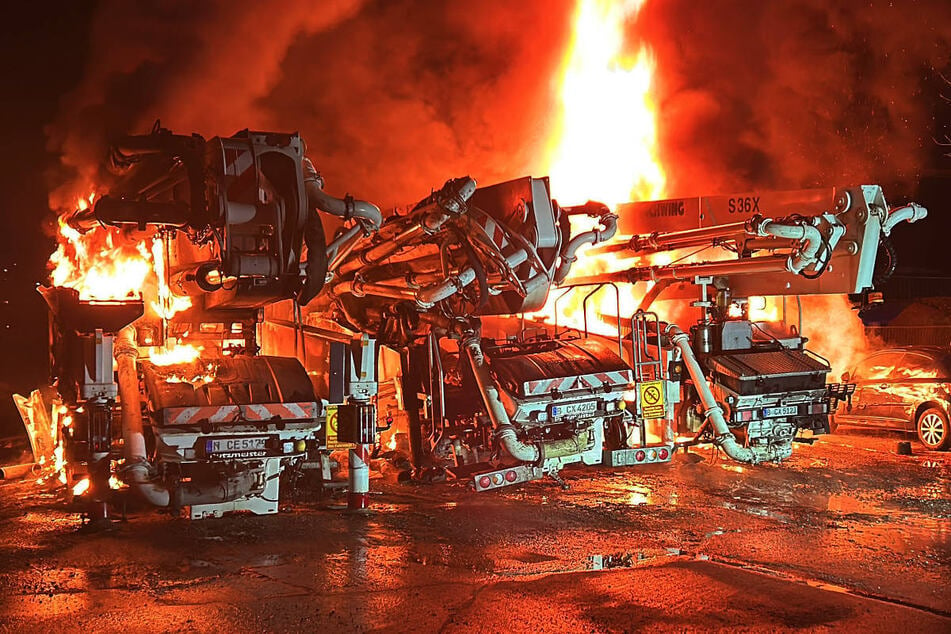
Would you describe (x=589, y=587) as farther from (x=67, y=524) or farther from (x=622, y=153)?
(x=622, y=153)

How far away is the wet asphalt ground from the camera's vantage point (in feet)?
17.8

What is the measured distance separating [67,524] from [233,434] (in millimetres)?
1638

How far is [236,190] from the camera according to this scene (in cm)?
718

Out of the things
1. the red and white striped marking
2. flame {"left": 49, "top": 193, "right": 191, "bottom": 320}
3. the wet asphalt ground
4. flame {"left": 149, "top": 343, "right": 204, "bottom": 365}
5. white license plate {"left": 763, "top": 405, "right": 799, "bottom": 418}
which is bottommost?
the wet asphalt ground

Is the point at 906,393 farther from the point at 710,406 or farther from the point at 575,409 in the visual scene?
the point at 575,409

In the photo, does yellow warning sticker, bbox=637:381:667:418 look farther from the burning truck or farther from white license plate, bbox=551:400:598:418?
white license plate, bbox=551:400:598:418

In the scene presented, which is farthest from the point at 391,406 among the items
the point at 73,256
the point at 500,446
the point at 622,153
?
the point at 622,153

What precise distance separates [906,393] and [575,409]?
5.95 metres

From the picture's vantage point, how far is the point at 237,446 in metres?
8.13

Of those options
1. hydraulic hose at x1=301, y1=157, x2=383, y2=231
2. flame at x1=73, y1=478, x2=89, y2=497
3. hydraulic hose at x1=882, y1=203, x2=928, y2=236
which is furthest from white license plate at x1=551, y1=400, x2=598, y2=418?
flame at x1=73, y1=478, x2=89, y2=497

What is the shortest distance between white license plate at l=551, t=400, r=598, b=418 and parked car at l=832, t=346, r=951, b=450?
13.9 ft

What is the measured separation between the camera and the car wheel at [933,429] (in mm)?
12688

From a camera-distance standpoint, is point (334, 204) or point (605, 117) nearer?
point (334, 204)

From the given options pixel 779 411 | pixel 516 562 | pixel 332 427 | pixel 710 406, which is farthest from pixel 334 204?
pixel 779 411
